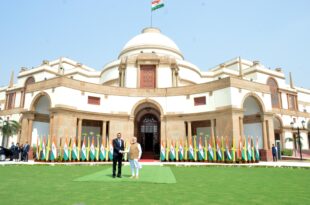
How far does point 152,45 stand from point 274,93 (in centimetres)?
2533

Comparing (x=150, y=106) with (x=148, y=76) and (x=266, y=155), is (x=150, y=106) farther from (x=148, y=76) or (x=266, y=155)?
(x=266, y=155)

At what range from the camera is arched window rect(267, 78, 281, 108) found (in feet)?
144

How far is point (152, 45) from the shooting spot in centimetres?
3944

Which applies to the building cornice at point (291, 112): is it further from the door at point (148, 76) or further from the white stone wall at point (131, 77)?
the white stone wall at point (131, 77)

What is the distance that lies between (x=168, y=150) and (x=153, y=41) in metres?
22.1

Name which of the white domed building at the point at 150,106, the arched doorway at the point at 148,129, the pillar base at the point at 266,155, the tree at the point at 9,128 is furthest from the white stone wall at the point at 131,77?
the tree at the point at 9,128

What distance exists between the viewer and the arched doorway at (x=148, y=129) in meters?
31.6

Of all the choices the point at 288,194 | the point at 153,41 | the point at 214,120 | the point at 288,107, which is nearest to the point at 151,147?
the point at 214,120

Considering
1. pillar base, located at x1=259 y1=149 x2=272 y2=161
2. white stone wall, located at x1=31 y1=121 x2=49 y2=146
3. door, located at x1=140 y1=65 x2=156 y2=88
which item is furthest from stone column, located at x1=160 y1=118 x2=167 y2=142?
white stone wall, located at x1=31 y1=121 x2=49 y2=146

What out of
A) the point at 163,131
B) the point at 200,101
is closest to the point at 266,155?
the point at 200,101

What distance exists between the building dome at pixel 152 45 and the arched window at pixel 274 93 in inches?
726

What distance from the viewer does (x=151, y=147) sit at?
107 feet

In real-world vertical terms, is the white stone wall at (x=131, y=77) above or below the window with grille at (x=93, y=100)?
above

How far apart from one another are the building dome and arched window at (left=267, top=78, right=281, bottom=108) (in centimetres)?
1843
